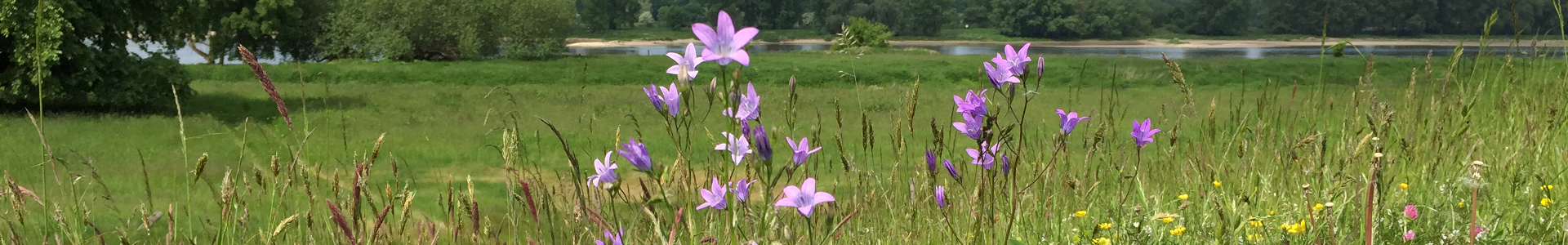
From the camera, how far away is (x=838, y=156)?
7309mm

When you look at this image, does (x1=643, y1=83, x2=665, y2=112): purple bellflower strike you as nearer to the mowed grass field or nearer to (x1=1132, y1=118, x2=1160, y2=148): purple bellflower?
the mowed grass field

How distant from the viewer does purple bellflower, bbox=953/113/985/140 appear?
144 cm

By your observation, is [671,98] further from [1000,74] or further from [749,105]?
[1000,74]

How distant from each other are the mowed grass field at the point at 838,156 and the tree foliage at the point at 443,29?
245cm

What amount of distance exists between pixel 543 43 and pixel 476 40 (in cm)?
251

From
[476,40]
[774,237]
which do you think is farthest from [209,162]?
[476,40]

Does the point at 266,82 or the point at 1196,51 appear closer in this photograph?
the point at 266,82

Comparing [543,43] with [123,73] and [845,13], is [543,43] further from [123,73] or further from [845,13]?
[845,13]

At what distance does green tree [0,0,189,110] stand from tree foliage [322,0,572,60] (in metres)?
15.3

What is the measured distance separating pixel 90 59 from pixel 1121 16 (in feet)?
241

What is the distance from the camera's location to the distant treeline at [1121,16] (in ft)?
222

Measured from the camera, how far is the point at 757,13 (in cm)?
8881

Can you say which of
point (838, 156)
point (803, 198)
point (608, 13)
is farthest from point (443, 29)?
point (608, 13)

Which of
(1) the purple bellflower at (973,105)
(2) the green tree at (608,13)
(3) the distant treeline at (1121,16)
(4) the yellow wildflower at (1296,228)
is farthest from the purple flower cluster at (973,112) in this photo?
(2) the green tree at (608,13)
